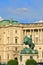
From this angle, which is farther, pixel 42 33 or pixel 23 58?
pixel 42 33

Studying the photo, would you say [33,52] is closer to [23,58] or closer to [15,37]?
[23,58]

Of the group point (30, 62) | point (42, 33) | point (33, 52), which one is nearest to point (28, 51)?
point (33, 52)

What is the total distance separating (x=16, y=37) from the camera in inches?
4813

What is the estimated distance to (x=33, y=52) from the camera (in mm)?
68062

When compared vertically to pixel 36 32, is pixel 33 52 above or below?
below

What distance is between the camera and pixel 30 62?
60.8 meters

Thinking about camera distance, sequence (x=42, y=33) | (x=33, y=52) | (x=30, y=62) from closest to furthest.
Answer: (x=30, y=62), (x=33, y=52), (x=42, y=33)

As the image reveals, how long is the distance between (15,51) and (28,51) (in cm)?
5358

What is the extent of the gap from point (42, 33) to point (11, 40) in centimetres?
970

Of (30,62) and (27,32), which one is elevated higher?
(27,32)

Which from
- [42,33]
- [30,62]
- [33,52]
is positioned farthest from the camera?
[42,33]

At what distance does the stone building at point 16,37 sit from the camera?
396 feet

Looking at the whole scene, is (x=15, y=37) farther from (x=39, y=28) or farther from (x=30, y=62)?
(x=30, y=62)

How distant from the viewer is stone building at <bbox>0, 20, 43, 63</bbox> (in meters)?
121
